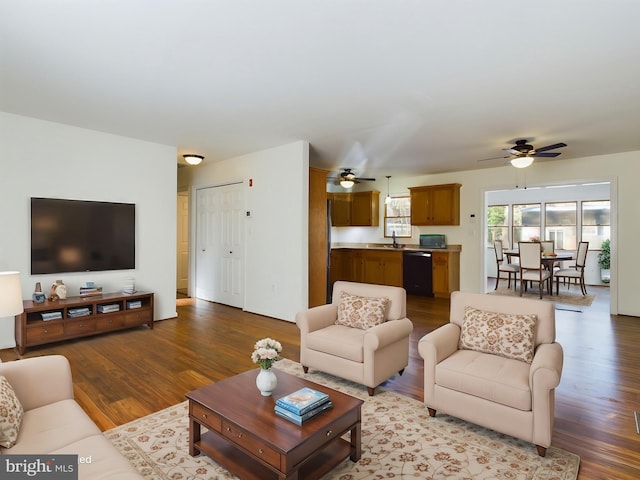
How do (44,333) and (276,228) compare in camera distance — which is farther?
(276,228)

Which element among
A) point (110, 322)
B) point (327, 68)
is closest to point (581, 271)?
point (327, 68)

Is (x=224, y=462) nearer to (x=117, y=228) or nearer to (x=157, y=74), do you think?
(x=157, y=74)

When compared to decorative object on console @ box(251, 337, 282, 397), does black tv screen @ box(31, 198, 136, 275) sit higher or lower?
higher

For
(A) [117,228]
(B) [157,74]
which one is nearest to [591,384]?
(B) [157,74]

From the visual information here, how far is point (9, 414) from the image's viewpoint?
5.25 ft

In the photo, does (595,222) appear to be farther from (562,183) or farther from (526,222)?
(562,183)

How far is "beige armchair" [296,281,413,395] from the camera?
2.90 meters

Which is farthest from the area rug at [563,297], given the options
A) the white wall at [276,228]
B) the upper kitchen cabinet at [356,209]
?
the white wall at [276,228]

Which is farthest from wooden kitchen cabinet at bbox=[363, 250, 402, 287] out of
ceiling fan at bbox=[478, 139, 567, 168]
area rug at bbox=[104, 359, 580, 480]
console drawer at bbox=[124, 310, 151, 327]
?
area rug at bbox=[104, 359, 580, 480]

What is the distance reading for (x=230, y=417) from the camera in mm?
1867

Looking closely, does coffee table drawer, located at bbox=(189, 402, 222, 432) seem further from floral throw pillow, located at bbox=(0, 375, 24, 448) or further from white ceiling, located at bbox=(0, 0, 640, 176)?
white ceiling, located at bbox=(0, 0, 640, 176)

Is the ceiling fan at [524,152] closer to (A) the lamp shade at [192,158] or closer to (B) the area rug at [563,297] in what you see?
(B) the area rug at [563,297]

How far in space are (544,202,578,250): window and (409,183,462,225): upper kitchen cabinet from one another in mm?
3814
